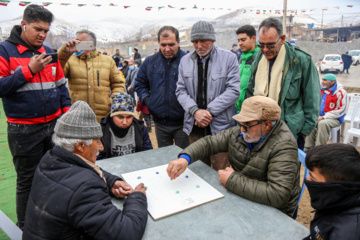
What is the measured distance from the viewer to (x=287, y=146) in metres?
1.57

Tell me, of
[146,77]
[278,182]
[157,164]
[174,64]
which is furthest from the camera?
[146,77]

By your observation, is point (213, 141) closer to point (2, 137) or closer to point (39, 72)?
point (39, 72)

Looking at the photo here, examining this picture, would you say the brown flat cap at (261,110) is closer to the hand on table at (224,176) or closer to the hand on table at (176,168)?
the hand on table at (224,176)

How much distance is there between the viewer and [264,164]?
1637mm

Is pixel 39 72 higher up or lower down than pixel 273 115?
higher up

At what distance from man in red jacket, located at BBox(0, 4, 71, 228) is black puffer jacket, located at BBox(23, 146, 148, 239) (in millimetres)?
1229

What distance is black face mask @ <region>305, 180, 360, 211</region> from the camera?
101cm

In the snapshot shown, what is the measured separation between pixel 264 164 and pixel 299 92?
1.10m

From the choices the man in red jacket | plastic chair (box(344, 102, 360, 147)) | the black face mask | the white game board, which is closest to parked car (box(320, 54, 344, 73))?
plastic chair (box(344, 102, 360, 147))

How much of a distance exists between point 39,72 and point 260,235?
87.2 inches

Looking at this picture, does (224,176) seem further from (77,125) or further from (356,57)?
(356,57)

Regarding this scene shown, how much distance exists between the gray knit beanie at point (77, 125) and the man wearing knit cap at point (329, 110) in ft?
14.7

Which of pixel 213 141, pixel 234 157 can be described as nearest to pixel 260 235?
pixel 234 157

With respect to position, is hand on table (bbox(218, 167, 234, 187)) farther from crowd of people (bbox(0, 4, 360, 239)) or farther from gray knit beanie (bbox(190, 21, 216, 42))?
gray knit beanie (bbox(190, 21, 216, 42))
